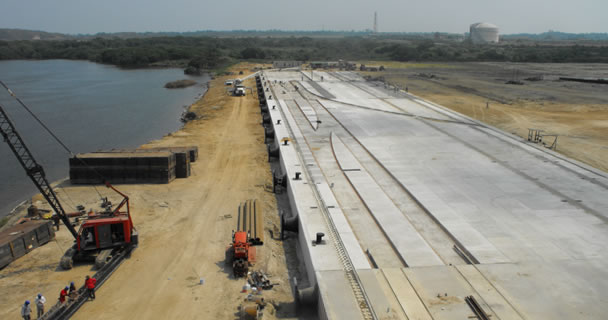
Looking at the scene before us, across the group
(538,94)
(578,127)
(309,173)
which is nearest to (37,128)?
(309,173)

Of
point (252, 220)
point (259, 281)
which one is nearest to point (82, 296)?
point (259, 281)

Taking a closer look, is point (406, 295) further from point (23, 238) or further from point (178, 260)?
point (23, 238)

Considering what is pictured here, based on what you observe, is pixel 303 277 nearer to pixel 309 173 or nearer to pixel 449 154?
pixel 309 173

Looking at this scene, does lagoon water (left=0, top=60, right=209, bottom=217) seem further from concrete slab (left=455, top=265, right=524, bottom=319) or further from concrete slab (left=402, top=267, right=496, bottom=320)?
concrete slab (left=455, top=265, right=524, bottom=319)

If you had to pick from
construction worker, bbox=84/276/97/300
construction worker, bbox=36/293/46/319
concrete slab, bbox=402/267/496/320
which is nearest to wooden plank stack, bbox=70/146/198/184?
construction worker, bbox=84/276/97/300

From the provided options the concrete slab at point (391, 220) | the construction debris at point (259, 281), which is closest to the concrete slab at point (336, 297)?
the construction debris at point (259, 281)

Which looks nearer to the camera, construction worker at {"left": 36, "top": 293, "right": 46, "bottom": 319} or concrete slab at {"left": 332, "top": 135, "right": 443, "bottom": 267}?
construction worker at {"left": 36, "top": 293, "right": 46, "bottom": 319}

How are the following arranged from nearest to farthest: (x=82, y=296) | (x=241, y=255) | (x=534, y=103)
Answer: (x=82, y=296), (x=241, y=255), (x=534, y=103)
